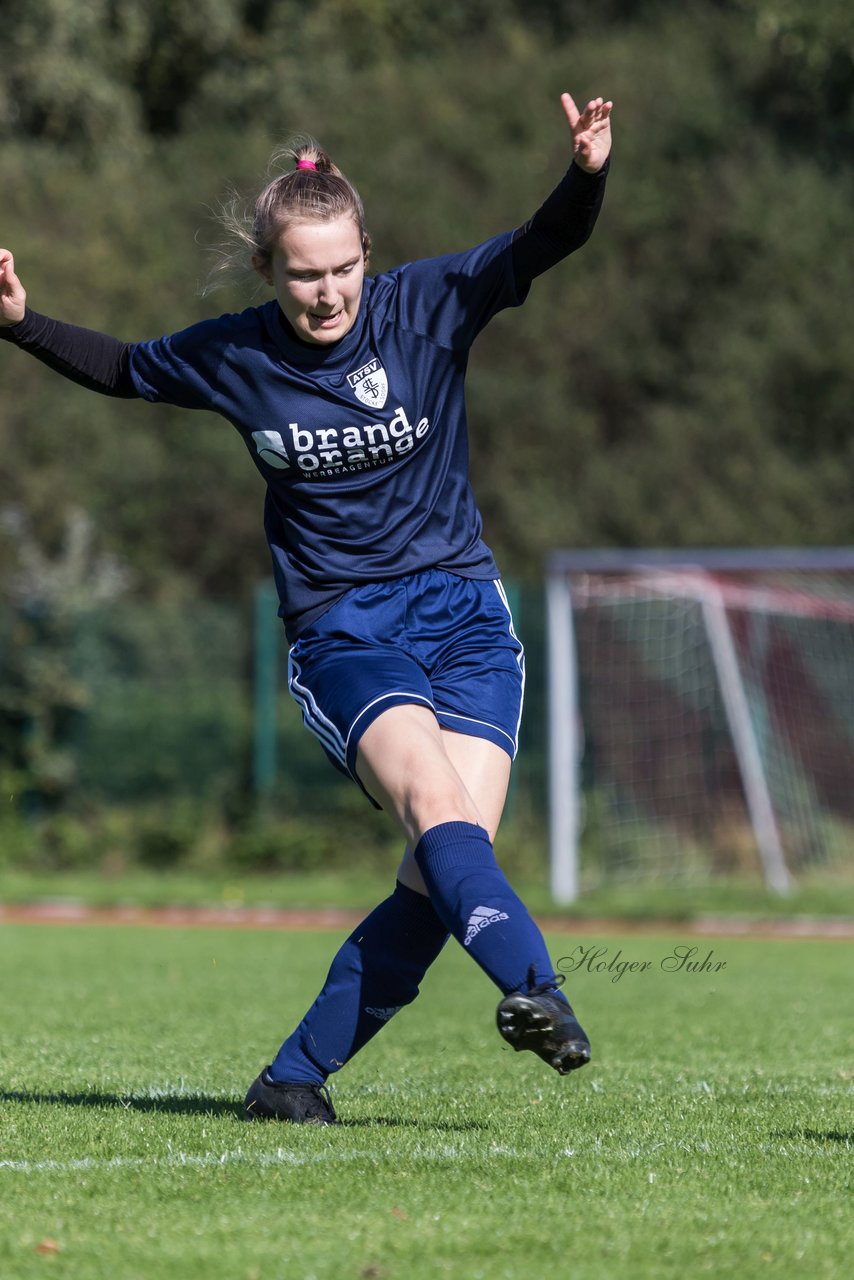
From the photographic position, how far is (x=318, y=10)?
92.7 feet

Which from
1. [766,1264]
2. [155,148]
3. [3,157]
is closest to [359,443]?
[766,1264]

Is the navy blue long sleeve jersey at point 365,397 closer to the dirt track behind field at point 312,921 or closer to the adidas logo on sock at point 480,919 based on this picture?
the adidas logo on sock at point 480,919

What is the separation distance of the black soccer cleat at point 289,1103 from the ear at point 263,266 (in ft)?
6.61

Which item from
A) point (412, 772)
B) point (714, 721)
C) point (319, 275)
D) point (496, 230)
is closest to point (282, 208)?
point (319, 275)

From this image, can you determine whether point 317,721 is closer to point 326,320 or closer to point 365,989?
point 365,989

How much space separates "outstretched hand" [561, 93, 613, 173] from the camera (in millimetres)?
4172

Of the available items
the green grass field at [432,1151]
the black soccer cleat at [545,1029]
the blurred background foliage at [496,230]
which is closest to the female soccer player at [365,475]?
the green grass field at [432,1151]

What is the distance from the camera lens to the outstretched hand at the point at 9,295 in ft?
14.5

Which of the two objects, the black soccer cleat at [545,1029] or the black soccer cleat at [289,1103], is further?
the black soccer cleat at [289,1103]

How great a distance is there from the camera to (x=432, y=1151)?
3.93 m

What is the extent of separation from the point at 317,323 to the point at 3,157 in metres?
22.8

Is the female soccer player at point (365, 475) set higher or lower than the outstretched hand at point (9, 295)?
lower

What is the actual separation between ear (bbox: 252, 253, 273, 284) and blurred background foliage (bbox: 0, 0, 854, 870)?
739 inches

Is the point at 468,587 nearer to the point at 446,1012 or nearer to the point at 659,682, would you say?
the point at 446,1012
